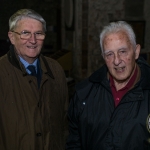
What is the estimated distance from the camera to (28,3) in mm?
8633

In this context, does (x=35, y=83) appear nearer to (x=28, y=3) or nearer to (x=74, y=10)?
(x=74, y=10)

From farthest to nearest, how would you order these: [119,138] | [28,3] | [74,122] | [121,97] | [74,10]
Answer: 1. [28,3]
2. [74,10]
3. [74,122]
4. [121,97]
5. [119,138]

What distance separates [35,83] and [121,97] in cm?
73

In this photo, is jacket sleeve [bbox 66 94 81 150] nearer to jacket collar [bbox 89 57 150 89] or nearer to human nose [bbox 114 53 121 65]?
jacket collar [bbox 89 57 150 89]

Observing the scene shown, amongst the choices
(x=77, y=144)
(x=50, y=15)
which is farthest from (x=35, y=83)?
(x=50, y=15)

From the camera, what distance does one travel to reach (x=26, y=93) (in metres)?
2.01

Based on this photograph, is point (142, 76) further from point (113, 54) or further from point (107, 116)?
point (107, 116)

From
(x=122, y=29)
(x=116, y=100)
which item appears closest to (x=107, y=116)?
(x=116, y=100)

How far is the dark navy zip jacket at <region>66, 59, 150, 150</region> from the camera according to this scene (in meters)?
1.61

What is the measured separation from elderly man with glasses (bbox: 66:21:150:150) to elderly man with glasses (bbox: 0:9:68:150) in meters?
0.30

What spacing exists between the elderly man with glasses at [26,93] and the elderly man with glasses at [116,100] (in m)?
0.30

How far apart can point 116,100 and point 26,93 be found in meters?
0.73

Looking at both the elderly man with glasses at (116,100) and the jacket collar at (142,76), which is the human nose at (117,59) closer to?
the elderly man with glasses at (116,100)

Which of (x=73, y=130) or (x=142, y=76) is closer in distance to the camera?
(x=142, y=76)
